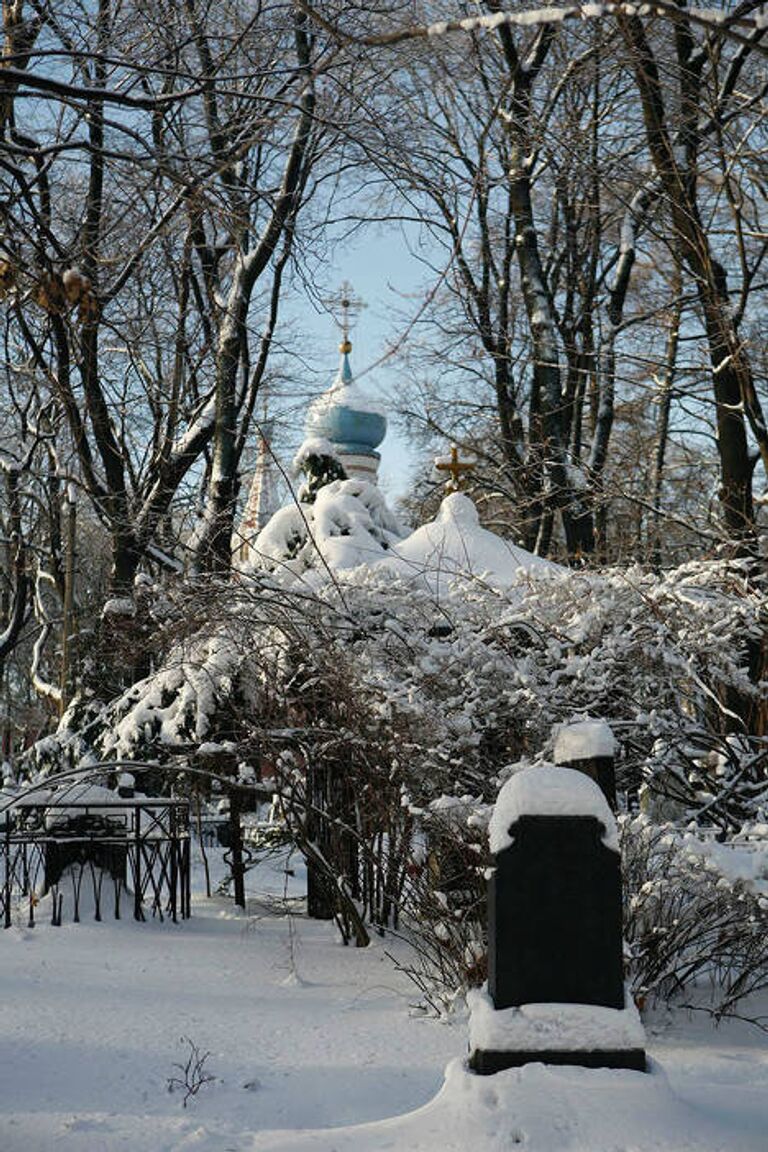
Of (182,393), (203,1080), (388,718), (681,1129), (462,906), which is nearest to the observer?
(681,1129)

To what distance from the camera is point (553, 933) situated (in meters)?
4.42

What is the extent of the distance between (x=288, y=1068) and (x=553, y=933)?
5.87 ft

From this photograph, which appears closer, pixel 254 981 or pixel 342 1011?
pixel 342 1011

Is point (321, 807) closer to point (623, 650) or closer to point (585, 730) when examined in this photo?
point (623, 650)

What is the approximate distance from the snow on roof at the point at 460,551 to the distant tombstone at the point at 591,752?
3426mm

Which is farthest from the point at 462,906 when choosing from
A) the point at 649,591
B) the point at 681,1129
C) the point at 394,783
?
the point at 681,1129

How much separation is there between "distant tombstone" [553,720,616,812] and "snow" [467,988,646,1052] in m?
1.38

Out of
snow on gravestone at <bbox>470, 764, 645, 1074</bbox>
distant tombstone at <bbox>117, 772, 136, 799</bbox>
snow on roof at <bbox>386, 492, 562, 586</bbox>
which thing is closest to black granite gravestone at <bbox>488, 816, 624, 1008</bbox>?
snow on gravestone at <bbox>470, 764, 645, 1074</bbox>

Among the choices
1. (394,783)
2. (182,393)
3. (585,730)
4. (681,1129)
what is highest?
(182,393)

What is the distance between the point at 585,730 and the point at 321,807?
118 inches

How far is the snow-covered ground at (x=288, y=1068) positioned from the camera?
4000mm

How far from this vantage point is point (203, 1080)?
205 inches

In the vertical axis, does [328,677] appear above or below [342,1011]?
above

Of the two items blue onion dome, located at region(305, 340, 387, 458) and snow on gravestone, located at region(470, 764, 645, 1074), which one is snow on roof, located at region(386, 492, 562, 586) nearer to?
snow on gravestone, located at region(470, 764, 645, 1074)
